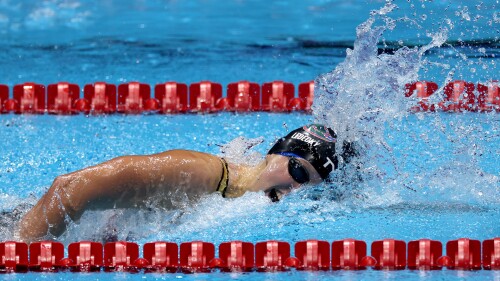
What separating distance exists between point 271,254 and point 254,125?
2.00 m

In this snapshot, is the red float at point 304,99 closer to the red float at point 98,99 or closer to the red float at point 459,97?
the red float at point 459,97

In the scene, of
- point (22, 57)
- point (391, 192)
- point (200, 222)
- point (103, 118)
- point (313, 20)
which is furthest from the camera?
point (313, 20)

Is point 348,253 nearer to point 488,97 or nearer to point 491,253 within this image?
point 491,253

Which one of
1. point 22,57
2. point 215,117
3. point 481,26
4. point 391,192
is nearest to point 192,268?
point 391,192

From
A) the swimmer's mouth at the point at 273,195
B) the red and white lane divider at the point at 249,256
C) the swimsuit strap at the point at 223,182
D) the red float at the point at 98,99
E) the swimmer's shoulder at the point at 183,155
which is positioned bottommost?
the red and white lane divider at the point at 249,256

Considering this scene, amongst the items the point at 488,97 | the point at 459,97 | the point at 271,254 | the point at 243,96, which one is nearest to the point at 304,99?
the point at 243,96

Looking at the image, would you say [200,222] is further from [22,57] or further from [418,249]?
[22,57]

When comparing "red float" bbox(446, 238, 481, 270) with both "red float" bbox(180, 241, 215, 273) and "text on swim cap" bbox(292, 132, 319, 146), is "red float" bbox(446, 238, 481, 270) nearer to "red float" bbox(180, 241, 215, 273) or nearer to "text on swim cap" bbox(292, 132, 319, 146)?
"text on swim cap" bbox(292, 132, 319, 146)

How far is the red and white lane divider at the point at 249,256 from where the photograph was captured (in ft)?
10.6

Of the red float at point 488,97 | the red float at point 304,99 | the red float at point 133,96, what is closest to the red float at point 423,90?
the red float at point 488,97

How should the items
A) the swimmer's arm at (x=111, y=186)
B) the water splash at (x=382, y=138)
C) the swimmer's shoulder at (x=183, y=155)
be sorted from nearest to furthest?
the swimmer's arm at (x=111, y=186) → the swimmer's shoulder at (x=183, y=155) → the water splash at (x=382, y=138)

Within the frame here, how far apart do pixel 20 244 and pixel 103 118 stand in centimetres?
216

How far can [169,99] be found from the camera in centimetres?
550

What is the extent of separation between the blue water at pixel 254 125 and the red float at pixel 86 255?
0.07 meters
